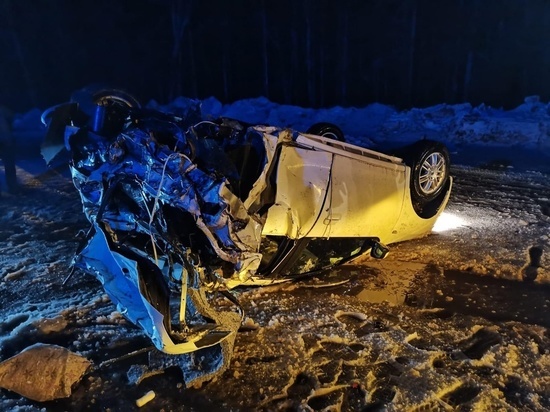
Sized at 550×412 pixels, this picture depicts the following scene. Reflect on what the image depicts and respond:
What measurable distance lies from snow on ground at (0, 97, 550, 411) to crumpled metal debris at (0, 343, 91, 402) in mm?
65

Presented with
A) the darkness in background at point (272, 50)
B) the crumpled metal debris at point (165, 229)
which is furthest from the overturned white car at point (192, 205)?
the darkness in background at point (272, 50)

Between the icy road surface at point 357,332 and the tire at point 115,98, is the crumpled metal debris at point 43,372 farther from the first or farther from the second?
the tire at point 115,98

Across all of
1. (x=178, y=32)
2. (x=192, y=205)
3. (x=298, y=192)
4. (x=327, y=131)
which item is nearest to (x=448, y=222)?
(x=327, y=131)

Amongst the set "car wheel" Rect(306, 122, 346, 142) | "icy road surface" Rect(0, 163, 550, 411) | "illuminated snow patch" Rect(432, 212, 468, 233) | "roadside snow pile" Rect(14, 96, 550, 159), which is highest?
"car wheel" Rect(306, 122, 346, 142)

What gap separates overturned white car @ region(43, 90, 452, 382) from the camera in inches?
109

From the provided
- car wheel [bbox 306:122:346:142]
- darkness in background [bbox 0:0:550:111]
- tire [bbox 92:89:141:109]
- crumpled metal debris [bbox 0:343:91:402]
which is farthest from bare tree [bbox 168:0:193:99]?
crumpled metal debris [bbox 0:343:91:402]

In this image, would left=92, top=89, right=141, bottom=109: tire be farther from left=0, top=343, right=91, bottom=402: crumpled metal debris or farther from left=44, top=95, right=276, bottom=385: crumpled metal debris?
left=0, top=343, right=91, bottom=402: crumpled metal debris

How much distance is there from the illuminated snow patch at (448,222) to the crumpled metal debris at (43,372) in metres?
4.36

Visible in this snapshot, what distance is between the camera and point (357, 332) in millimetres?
3518

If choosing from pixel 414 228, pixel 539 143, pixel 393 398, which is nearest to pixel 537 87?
pixel 539 143

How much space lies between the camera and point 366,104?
1495cm

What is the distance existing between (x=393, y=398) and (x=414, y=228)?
2413 mm

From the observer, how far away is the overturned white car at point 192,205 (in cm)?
277

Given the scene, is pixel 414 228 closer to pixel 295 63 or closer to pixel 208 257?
pixel 208 257
